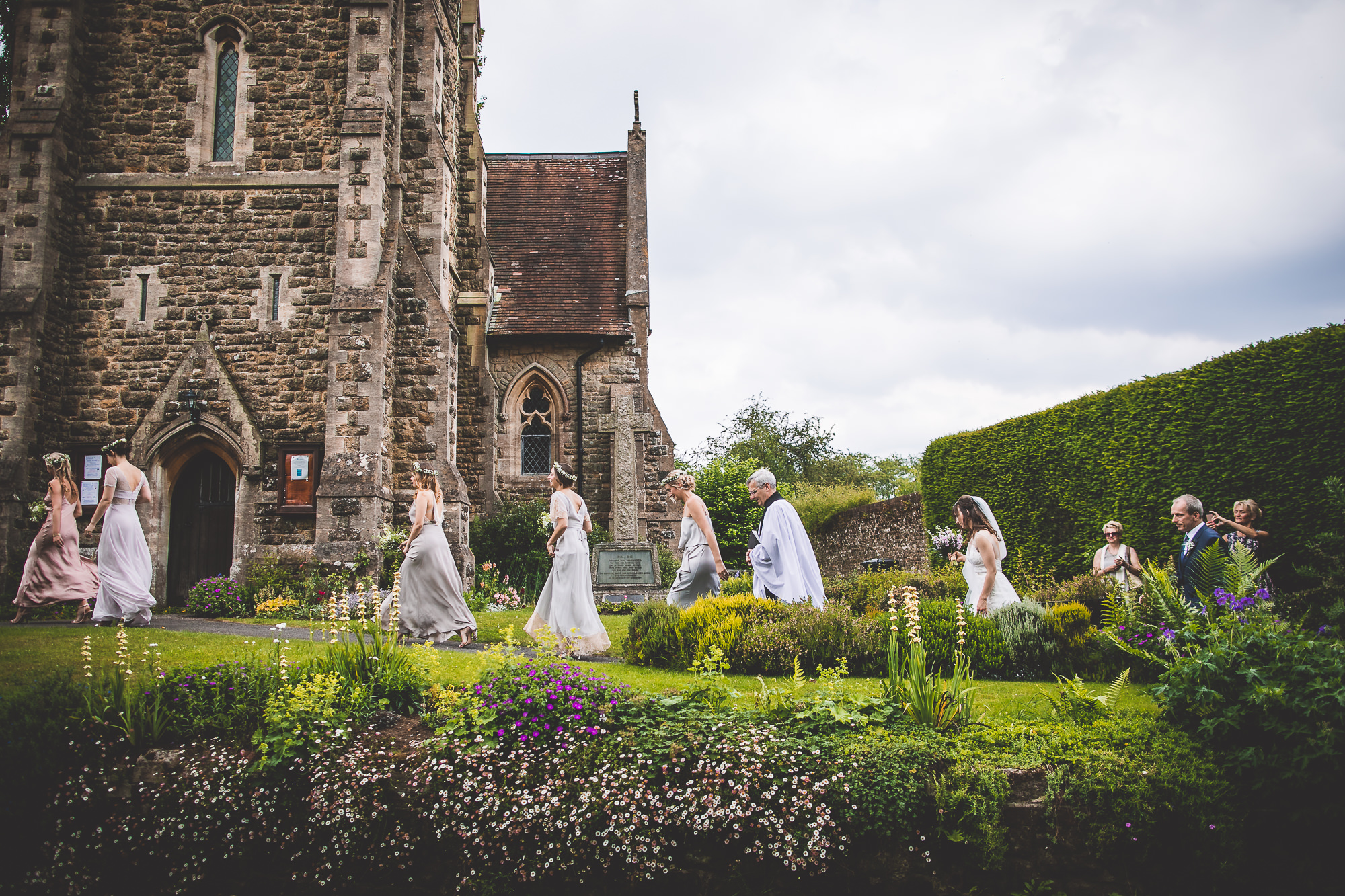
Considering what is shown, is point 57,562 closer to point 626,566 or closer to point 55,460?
point 55,460

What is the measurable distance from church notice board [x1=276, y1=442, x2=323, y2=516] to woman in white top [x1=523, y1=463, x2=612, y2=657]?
6.25m

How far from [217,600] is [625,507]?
8631 mm

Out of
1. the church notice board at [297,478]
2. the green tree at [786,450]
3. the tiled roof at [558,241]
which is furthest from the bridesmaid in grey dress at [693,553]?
the green tree at [786,450]

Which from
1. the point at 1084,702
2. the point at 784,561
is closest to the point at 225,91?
the point at 784,561

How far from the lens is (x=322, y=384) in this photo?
535 inches

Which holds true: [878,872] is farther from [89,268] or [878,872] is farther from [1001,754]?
[89,268]

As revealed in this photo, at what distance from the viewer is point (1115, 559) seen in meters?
9.23

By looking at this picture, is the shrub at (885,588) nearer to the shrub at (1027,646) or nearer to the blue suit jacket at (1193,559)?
the shrub at (1027,646)

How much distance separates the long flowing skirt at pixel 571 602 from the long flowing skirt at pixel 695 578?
0.99m

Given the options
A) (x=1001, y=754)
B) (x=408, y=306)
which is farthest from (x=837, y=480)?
(x=1001, y=754)

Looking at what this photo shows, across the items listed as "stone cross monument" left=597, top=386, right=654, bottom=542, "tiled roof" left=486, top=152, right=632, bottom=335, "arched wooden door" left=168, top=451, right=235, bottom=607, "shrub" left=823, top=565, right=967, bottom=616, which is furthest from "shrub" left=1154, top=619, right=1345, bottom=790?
"tiled roof" left=486, top=152, right=632, bottom=335

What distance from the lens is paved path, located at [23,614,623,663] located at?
8.75 meters

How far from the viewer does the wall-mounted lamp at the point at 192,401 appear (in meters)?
13.1

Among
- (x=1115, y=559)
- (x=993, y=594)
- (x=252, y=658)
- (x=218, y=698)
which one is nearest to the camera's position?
(x=218, y=698)
